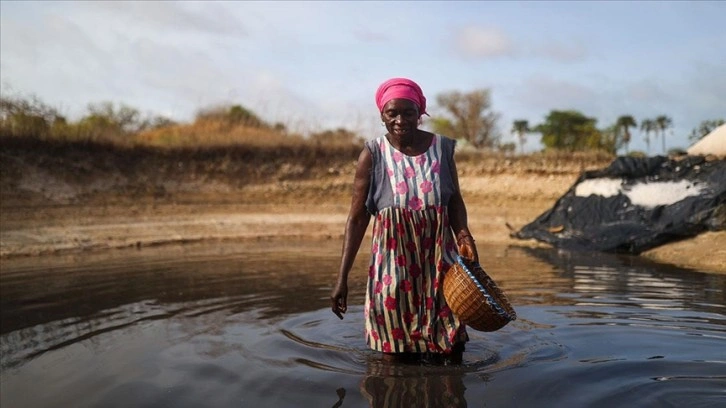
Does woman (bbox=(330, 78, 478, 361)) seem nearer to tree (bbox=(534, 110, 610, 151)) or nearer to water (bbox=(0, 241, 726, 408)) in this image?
water (bbox=(0, 241, 726, 408))

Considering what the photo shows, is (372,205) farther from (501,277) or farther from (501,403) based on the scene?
(501,277)

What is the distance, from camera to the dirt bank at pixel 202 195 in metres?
12.8

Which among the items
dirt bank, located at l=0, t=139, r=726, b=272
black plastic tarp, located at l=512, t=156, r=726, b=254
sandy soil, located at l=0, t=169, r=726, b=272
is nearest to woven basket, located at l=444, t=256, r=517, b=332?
sandy soil, located at l=0, t=169, r=726, b=272

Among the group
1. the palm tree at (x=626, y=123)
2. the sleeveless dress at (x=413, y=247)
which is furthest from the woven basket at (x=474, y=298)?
the palm tree at (x=626, y=123)

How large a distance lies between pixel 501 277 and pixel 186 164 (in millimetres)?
11563

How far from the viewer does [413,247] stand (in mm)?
3418

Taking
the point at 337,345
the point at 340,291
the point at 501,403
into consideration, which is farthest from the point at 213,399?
the point at 501,403

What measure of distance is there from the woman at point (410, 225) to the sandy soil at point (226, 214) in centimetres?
676

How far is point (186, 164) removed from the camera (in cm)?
1705

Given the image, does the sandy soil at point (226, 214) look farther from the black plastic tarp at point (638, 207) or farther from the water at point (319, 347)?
the water at point (319, 347)

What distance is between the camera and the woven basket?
301cm

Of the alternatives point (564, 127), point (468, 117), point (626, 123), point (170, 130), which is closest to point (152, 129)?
point (170, 130)

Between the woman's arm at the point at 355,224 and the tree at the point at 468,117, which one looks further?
the tree at the point at 468,117

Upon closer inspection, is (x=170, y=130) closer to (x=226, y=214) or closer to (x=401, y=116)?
(x=226, y=214)
